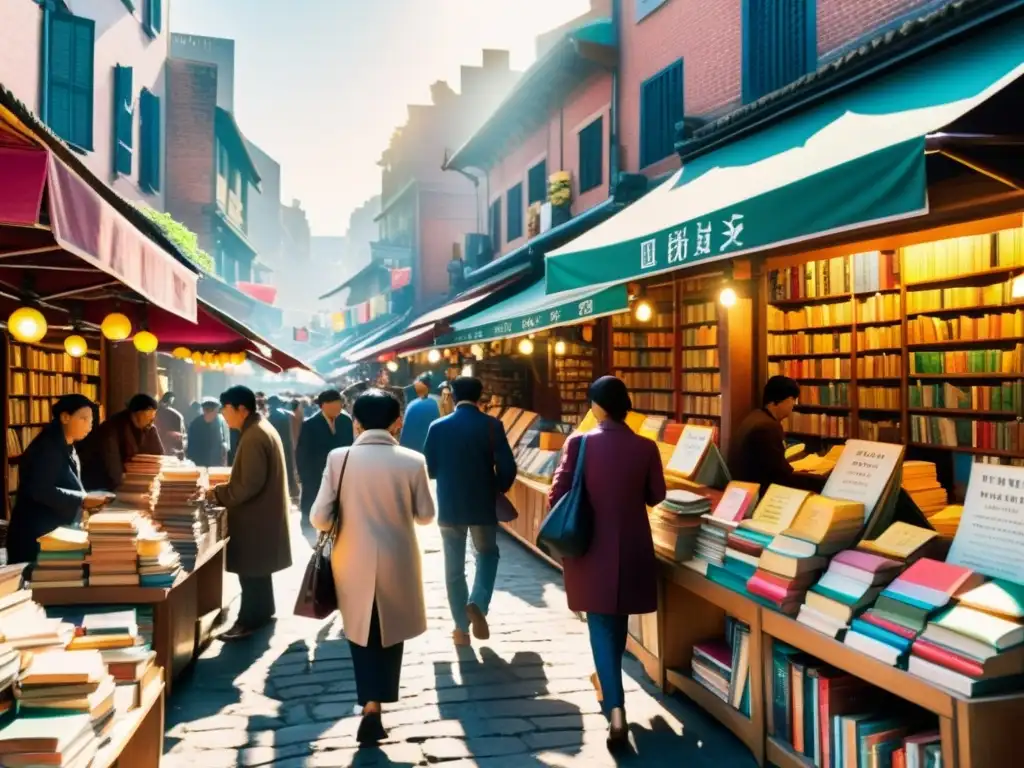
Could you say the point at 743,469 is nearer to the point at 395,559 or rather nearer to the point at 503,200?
the point at 395,559

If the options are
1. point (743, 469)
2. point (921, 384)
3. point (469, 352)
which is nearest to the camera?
point (743, 469)

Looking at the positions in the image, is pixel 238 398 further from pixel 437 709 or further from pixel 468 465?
pixel 437 709

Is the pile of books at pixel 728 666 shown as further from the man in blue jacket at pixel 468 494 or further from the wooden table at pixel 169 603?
the wooden table at pixel 169 603

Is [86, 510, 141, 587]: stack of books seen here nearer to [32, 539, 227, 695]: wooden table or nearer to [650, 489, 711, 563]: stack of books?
[32, 539, 227, 695]: wooden table

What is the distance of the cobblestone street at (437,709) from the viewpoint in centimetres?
416

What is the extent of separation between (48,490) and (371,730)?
266 cm

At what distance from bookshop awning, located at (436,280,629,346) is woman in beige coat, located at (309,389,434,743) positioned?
133 inches

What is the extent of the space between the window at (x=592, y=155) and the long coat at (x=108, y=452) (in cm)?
984

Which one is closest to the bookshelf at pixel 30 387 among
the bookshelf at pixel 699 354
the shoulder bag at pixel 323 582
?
the shoulder bag at pixel 323 582

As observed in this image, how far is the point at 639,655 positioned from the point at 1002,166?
12.4 ft

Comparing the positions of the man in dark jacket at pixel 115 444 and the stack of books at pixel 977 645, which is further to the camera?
the man in dark jacket at pixel 115 444

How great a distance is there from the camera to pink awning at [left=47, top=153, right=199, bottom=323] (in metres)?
2.72

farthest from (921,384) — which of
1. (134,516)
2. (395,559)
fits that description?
(134,516)

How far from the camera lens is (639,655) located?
553 cm
